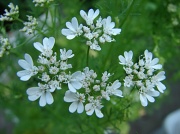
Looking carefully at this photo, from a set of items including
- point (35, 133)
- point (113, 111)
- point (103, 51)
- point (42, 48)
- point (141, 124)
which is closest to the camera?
point (42, 48)

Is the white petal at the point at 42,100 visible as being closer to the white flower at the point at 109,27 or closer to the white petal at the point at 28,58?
the white petal at the point at 28,58

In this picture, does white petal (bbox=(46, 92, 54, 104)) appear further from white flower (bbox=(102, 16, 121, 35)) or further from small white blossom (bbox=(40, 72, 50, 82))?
white flower (bbox=(102, 16, 121, 35))

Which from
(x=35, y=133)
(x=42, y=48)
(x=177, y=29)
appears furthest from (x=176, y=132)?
(x=42, y=48)

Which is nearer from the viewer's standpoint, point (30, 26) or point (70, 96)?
point (70, 96)

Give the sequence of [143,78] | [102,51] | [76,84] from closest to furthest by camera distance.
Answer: [76,84]
[143,78]
[102,51]


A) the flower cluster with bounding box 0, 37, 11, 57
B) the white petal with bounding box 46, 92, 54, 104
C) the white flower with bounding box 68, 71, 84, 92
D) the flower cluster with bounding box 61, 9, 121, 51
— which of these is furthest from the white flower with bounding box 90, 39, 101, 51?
the flower cluster with bounding box 0, 37, 11, 57

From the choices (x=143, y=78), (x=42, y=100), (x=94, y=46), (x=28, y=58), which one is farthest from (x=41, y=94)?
(x=143, y=78)

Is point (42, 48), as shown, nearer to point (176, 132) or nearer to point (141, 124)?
point (176, 132)

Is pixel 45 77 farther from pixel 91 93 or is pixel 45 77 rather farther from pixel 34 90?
pixel 91 93
